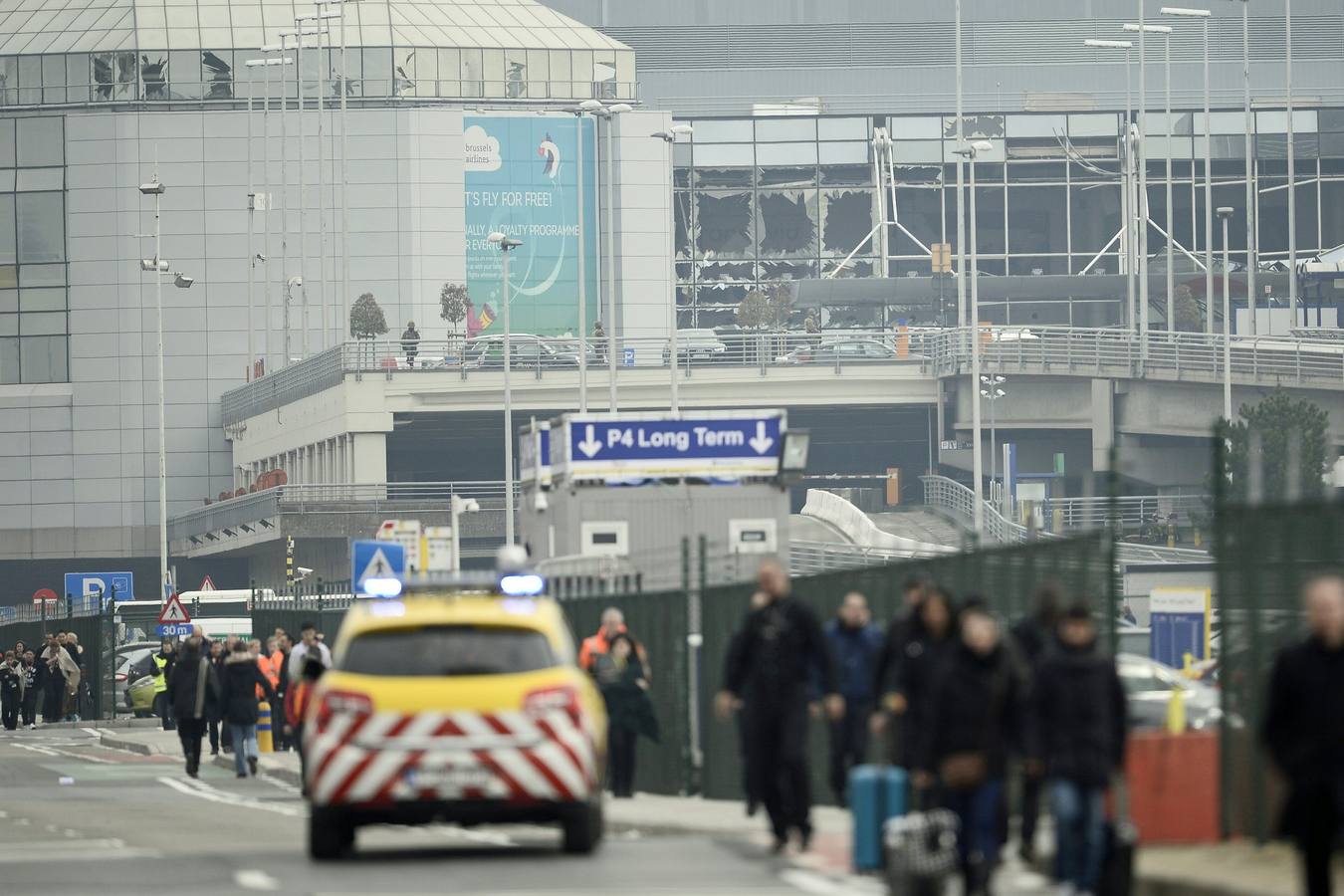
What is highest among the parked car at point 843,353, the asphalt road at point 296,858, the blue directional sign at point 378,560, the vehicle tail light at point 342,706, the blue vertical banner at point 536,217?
the blue vertical banner at point 536,217

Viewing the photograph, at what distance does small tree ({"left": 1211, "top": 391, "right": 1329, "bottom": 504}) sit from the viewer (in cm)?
7200

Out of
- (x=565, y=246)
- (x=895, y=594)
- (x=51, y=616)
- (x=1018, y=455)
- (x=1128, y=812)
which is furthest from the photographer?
(x=565, y=246)

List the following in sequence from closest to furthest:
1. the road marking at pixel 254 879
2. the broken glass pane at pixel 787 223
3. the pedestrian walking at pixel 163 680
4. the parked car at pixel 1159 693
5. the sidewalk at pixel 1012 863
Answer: the sidewalk at pixel 1012 863, the road marking at pixel 254 879, the parked car at pixel 1159 693, the pedestrian walking at pixel 163 680, the broken glass pane at pixel 787 223

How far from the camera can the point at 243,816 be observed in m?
24.6

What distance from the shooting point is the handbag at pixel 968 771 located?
43.8 ft

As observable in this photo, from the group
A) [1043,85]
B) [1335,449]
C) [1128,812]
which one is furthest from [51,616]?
[1043,85]

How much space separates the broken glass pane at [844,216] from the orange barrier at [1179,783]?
110524 millimetres

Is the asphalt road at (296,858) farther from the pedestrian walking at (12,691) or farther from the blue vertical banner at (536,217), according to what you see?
the blue vertical banner at (536,217)

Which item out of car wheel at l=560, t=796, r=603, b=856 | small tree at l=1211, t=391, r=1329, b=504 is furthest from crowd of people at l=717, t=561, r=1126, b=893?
small tree at l=1211, t=391, r=1329, b=504

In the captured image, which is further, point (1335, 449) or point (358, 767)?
point (1335, 449)

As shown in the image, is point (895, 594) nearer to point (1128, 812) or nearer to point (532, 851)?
point (532, 851)

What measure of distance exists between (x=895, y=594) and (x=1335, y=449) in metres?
66.7

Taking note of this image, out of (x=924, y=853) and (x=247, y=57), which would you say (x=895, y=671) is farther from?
(x=247, y=57)

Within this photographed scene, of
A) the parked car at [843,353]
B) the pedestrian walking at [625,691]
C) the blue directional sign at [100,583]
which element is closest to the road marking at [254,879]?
the pedestrian walking at [625,691]
